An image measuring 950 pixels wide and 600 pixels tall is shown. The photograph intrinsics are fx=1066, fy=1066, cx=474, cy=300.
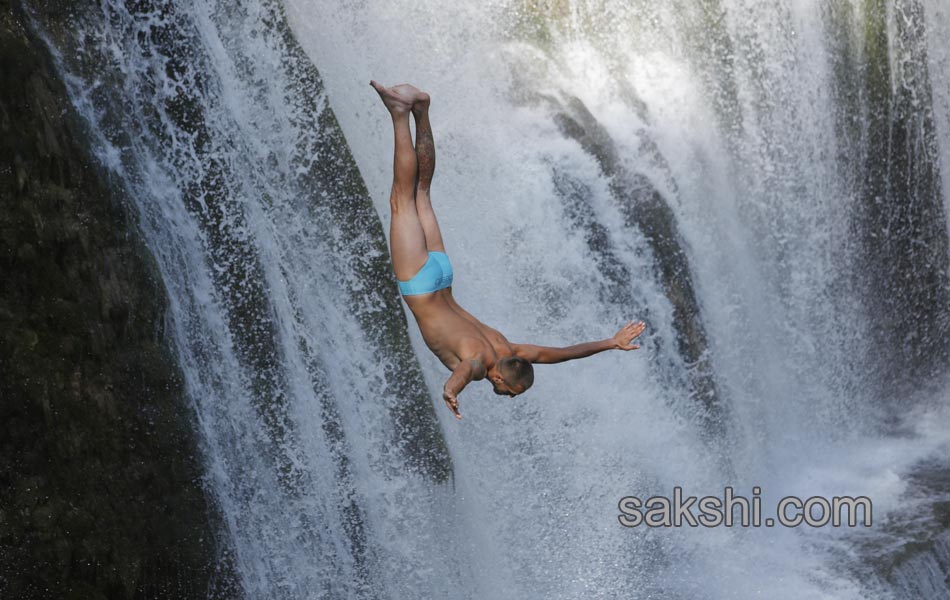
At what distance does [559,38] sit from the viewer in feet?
29.2

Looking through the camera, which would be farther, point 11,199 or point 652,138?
point 652,138

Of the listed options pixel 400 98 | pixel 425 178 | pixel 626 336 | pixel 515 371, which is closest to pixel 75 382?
pixel 425 178

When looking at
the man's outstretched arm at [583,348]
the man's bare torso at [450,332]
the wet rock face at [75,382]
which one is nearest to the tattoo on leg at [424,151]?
the man's bare torso at [450,332]

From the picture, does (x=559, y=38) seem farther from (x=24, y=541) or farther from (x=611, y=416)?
(x=24, y=541)

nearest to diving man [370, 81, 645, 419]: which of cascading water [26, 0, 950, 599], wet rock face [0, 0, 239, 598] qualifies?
cascading water [26, 0, 950, 599]

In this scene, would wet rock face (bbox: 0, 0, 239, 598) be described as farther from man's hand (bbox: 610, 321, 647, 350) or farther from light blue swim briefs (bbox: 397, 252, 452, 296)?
man's hand (bbox: 610, 321, 647, 350)

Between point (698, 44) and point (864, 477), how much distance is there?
379 cm

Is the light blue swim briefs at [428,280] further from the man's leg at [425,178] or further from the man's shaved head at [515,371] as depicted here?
the man's shaved head at [515,371]

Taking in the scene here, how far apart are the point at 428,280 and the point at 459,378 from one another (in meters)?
0.72

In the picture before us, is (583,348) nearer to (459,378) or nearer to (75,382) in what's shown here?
(459,378)

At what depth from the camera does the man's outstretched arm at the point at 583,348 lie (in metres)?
4.97

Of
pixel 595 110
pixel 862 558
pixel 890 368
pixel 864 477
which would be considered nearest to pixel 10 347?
pixel 595 110

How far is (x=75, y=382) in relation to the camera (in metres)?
6.05

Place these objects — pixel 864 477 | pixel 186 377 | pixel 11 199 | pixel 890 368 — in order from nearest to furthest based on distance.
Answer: pixel 11 199 → pixel 186 377 → pixel 864 477 → pixel 890 368
